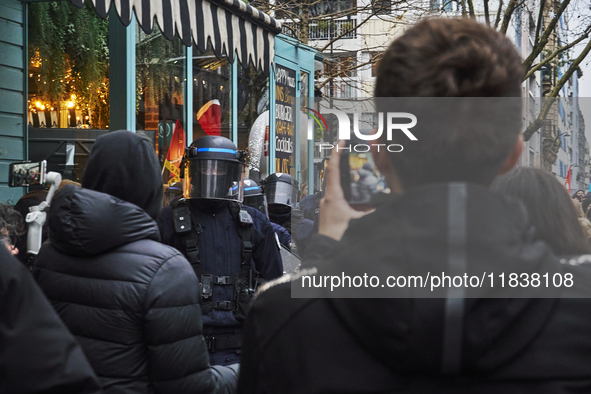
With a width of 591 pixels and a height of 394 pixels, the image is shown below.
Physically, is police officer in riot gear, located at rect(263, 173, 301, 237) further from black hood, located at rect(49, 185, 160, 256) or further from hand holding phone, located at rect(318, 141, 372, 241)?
hand holding phone, located at rect(318, 141, 372, 241)

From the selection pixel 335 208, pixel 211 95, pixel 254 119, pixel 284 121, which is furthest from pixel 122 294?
pixel 284 121

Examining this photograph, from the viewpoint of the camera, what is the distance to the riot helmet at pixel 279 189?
689 centimetres

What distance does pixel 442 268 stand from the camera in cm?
91

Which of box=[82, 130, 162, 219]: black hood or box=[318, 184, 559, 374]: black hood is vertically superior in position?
box=[82, 130, 162, 219]: black hood

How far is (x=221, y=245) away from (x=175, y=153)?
369 cm

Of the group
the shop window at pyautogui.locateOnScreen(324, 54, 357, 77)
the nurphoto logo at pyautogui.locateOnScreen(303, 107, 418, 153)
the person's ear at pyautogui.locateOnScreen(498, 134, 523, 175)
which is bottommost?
the person's ear at pyautogui.locateOnScreen(498, 134, 523, 175)

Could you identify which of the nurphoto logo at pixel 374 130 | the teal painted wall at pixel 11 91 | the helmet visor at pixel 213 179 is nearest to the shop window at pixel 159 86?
the teal painted wall at pixel 11 91

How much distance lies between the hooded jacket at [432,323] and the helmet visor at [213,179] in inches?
115

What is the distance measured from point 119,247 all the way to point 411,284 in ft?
4.95

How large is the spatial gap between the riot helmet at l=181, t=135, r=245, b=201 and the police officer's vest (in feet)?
0.60

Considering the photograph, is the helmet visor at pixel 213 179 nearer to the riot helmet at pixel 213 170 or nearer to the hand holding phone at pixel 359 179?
the riot helmet at pixel 213 170

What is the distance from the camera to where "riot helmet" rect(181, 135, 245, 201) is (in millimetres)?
3961

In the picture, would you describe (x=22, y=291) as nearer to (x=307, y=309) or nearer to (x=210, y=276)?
(x=307, y=309)

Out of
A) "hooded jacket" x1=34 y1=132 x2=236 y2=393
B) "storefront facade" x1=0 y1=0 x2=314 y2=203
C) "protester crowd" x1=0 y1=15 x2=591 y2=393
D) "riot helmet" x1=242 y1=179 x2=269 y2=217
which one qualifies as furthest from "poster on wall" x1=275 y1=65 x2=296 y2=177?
"protester crowd" x1=0 y1=15 x2=591 y2=393
